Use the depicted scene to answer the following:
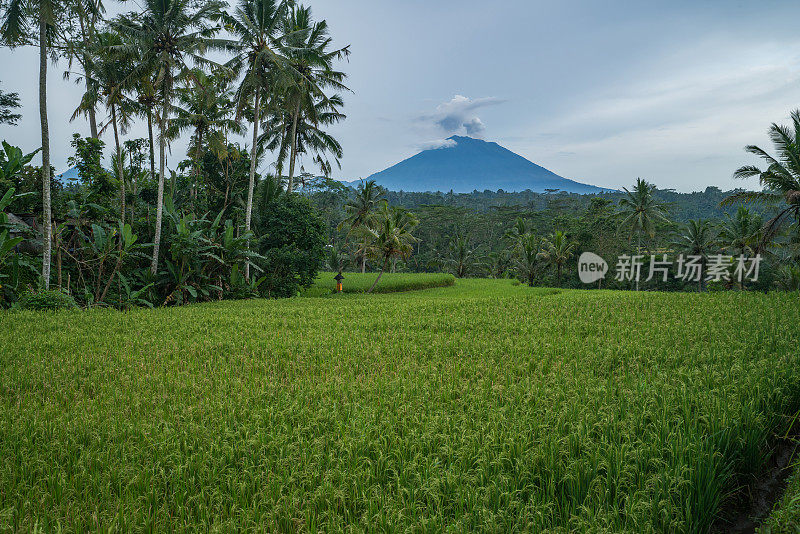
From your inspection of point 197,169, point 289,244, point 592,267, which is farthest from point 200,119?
point 592,267

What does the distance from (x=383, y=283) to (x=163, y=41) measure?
48.3 feet

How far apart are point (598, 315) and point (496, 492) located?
28.7ft

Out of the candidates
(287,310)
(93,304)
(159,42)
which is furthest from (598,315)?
(159,42)

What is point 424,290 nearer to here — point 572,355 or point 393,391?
point 572,355

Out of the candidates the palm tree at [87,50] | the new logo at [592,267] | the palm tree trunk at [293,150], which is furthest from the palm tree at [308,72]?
the new logo at [592,267]

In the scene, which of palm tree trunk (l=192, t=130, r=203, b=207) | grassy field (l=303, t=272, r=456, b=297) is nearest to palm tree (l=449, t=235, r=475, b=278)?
grassy field (l=303, t=272, r=456, b=297)

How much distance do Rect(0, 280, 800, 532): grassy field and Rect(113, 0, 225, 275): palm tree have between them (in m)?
9.40

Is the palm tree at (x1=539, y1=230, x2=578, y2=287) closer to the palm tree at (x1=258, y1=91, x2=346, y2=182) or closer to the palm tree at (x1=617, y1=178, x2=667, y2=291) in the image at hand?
the palm tree at (x1=617, y1=178, x2=667, y2=291)

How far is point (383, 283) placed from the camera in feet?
77.6

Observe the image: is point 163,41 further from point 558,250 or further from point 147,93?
point 558,250

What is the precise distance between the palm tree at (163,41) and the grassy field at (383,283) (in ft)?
29.5

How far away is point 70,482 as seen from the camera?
310 centimetres

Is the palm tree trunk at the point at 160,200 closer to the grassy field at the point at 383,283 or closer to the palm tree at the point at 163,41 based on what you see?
the palm tree at the point at 163,41

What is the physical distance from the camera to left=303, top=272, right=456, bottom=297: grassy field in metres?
21.9
